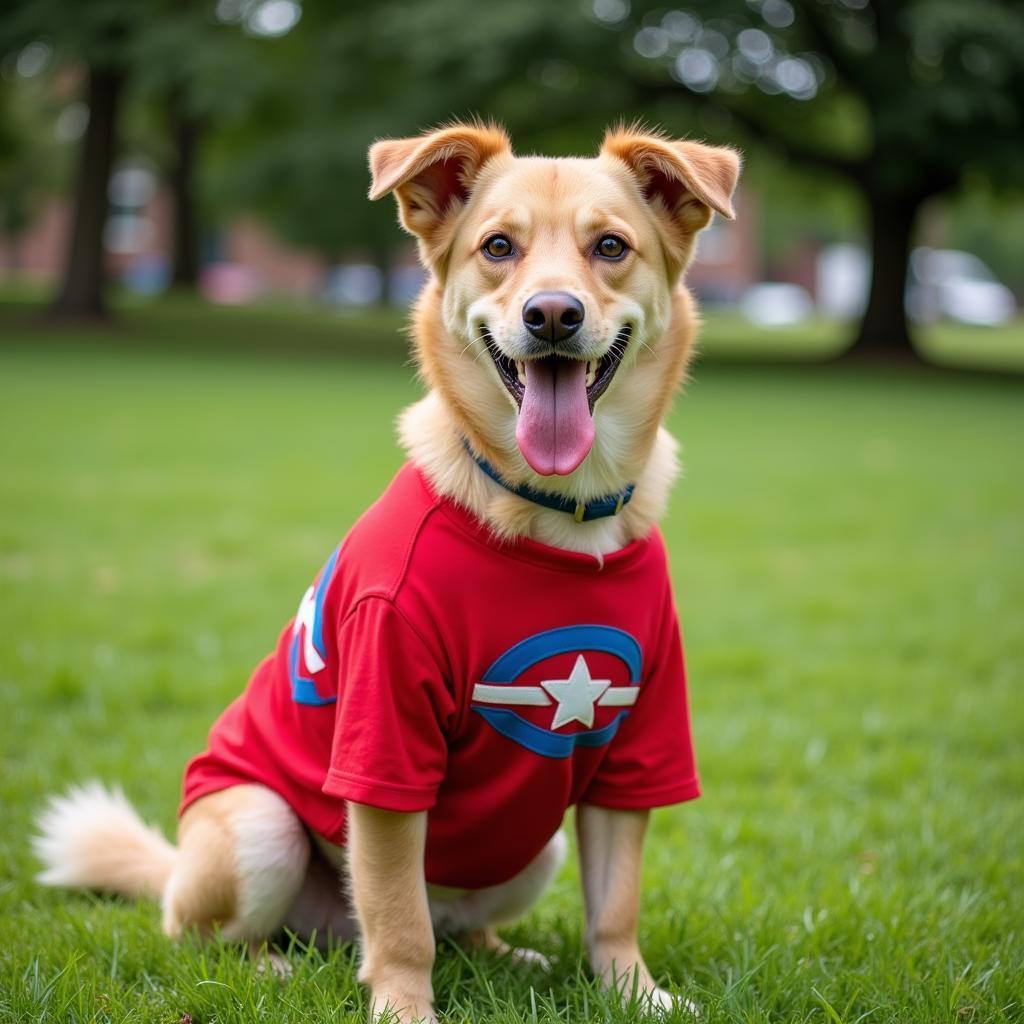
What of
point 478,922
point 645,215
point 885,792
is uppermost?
point 645,215

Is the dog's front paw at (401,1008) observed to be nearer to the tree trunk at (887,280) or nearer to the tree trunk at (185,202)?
the tree trunk at (887,280)

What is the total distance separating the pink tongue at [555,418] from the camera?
3014 mm

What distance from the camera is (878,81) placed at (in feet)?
73.3

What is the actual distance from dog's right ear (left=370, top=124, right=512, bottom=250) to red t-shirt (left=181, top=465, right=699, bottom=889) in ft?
2.67

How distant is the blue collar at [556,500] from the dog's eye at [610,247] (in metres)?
0.62

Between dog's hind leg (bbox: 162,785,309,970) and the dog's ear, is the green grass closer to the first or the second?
dog's hind leg (bbox: 162,785,309,970)

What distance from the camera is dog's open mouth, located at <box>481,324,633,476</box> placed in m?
3.02

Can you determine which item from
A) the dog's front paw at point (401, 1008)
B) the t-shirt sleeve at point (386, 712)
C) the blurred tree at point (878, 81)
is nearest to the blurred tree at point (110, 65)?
the blurred tree at point (878, 81)

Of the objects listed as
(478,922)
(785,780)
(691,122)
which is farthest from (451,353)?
(691,122)

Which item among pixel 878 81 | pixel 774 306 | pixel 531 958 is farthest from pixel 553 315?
pixel 774 306

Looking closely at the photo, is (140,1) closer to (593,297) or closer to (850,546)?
(850,546)

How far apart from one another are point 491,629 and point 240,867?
94cm

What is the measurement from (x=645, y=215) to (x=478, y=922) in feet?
6.58

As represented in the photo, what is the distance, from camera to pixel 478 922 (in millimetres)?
3459
